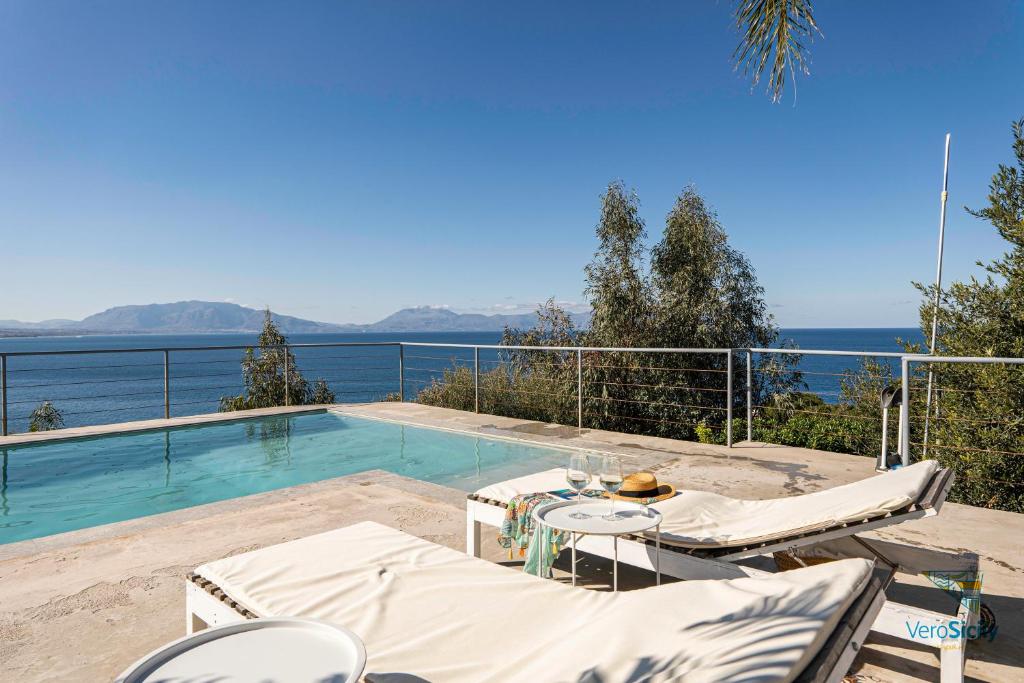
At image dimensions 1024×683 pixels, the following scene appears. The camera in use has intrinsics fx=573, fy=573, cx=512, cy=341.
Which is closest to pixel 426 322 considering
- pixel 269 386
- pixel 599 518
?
pixel 269 386

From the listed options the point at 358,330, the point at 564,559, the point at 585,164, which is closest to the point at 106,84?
the point at 585,164

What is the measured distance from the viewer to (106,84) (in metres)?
10.9

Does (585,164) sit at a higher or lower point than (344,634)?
higher

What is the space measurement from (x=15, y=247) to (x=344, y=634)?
3773 cm

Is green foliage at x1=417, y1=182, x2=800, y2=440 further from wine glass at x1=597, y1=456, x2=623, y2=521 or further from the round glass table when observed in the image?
wine glass at x1=597, y1=456, x2=623, y2=521

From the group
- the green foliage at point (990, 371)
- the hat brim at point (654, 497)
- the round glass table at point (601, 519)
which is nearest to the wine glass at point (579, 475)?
the round glass table at point (601, 519)

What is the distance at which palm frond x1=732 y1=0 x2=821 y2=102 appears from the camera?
234 cm

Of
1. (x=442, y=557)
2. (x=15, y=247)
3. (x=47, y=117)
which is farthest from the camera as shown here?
(x=15, y=247)

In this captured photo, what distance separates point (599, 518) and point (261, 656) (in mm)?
1198

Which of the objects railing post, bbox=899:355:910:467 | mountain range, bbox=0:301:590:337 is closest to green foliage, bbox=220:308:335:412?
railing post, bbox=899:355:910:467

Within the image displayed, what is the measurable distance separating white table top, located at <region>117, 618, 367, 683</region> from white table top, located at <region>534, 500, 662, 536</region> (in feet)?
3.01

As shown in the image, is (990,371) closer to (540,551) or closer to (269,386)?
(540,551)

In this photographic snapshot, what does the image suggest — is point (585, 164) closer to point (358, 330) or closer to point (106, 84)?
point (106, 84)

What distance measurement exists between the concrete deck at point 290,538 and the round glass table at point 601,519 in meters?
0.71
